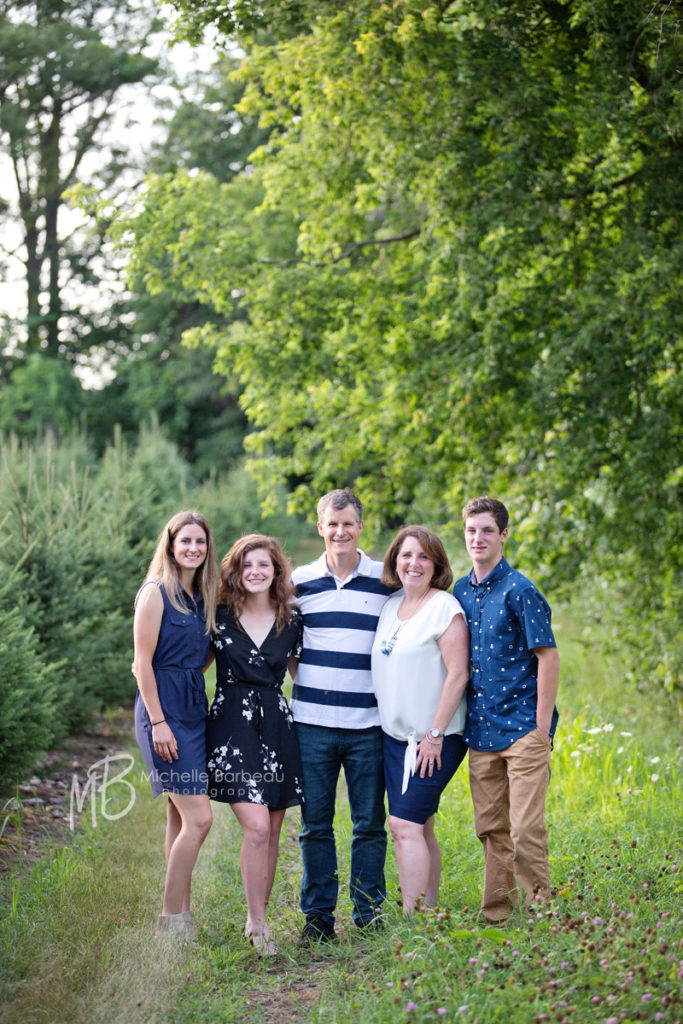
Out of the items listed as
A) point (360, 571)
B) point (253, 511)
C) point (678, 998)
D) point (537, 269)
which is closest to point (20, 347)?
point (253, 511)

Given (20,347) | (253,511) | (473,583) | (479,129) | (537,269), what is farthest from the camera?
(20,347)

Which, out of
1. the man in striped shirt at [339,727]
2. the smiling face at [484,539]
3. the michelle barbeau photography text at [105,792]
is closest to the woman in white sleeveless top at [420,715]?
the man in striped shirt at [339,727]

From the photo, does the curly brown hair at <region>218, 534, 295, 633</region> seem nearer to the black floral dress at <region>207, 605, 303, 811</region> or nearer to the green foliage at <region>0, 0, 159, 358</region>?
the black floral dress at <region>207, 605, 303, 811</region>

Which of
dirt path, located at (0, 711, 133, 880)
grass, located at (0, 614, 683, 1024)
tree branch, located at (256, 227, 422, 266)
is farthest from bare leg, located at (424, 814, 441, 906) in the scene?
tree branch, located at (256, 227, 422, 266)

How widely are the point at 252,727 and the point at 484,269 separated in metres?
4.77

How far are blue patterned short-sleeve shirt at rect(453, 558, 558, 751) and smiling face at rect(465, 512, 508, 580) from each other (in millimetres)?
85

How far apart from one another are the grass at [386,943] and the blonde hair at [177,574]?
4.78ft

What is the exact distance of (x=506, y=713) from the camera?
4.11 m

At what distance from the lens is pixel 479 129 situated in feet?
25.6

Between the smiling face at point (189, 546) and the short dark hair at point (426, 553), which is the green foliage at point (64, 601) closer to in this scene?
the smiling face at point (189, 546)

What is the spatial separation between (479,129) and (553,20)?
3.37 feet

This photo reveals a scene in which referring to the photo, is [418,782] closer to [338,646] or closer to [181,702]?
[338,646]

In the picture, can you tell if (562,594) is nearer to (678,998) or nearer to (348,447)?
(348,447)
